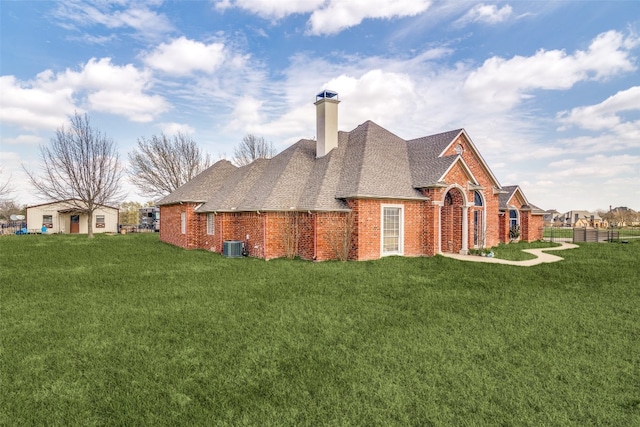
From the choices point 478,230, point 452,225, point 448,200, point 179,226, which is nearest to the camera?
point 452,225

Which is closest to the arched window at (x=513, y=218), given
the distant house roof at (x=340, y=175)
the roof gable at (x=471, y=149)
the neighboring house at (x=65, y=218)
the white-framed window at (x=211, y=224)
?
the roof gable at (x=471, y=149)

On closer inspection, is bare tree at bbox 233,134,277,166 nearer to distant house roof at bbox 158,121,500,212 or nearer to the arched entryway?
distant house roof at bbox 158,121,500,212

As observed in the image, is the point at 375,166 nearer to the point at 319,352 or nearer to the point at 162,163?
the point at 319,352

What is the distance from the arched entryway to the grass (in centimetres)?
666

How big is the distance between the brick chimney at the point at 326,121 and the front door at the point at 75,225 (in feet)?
124

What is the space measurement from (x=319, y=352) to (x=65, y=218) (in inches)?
1878

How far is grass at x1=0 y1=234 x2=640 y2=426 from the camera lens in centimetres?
394

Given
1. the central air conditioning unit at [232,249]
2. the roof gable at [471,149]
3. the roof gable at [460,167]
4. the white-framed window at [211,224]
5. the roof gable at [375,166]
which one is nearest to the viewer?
the roof gable at [375,166]

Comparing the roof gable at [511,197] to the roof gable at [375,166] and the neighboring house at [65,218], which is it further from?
the neighboring house at [65,218]

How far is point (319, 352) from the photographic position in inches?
218

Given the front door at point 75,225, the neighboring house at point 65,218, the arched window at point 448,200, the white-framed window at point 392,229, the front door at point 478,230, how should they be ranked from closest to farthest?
the white-framed window at point 392,229, the arched window at point 448,200, the front door at point 478,230, the neighboring house at point 65,218, the front door at point 75,225

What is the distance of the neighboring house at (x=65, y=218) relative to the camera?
3997 centimetres

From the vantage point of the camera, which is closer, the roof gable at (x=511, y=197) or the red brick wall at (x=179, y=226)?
the red brick wall at (x=179, y=226)

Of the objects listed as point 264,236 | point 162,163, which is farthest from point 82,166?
point 264,236
